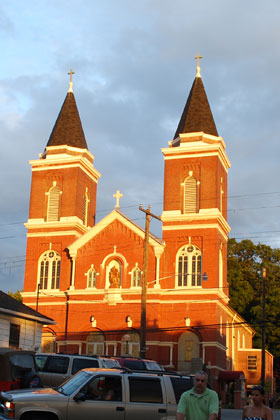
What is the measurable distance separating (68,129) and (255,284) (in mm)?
28842

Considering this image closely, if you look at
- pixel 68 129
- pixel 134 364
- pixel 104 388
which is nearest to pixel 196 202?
pixel 68 129

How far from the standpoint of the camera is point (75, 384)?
563 inches

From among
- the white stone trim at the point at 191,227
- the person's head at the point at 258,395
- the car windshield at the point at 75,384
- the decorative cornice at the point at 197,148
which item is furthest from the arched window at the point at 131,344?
the person's head at the point at 258,395

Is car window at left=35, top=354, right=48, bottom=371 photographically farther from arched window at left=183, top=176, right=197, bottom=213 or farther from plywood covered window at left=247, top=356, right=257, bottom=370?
plywood covered window at left=247, top=356, right=257, bottom=370

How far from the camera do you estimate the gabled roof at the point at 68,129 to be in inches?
2213

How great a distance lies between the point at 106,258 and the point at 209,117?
1390 centimetres

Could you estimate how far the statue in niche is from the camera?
4994cm

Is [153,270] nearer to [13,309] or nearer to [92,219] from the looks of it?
[92,219]

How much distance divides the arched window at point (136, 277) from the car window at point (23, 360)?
29.8 meters

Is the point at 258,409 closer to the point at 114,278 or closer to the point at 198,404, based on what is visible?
the point at 198,404

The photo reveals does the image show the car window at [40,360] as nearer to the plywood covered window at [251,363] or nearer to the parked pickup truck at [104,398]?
the parked pickup truck at [104,398]

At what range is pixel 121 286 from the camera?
49625 mm

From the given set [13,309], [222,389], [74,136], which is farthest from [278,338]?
[13,309]

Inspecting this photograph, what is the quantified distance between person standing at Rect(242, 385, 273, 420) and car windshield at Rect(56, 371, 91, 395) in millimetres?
4996
